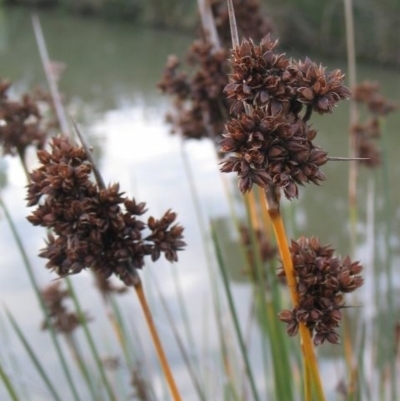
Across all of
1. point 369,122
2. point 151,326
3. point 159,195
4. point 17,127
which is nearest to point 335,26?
point 159,195

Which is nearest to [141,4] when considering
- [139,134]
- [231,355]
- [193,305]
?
[139,134]

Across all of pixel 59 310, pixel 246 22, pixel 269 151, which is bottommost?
pixel 59 310

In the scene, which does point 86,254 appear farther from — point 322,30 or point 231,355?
point 322,30

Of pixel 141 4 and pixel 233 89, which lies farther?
pixel 141 4

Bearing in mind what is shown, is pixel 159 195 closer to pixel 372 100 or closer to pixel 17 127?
pixel 372 100

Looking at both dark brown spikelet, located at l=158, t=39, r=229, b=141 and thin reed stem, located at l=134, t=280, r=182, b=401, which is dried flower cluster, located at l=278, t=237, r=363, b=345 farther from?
dark brown spikelet, located at l=158, t=39, r=229, b=141

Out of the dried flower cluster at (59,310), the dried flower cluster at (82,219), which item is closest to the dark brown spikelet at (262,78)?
the dried flower cluster at (82,219)

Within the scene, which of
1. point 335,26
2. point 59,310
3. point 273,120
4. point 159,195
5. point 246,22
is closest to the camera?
point 273,120

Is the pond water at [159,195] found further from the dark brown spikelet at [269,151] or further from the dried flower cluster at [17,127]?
the dark brown spikelet at [269,151]

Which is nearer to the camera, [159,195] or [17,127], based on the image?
[17,127]
